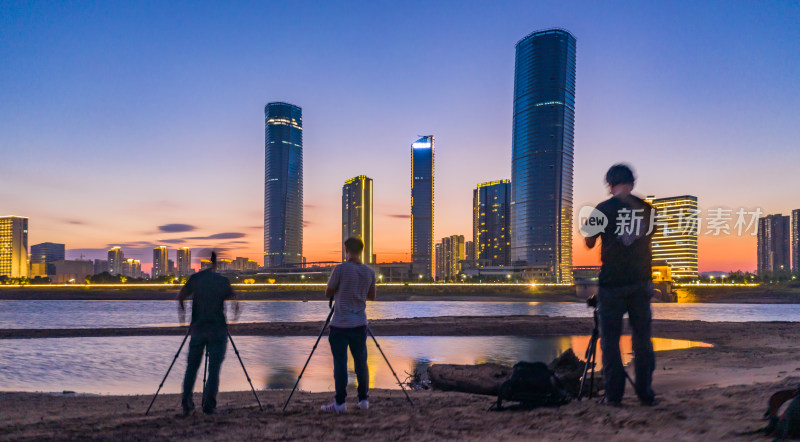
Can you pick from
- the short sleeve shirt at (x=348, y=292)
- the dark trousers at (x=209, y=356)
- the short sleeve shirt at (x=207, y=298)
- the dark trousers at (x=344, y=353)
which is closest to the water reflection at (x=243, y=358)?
the dark trousers at (x=209, y=356)

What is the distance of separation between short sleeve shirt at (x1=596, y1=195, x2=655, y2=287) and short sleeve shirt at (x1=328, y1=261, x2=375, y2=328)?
270 centimetres

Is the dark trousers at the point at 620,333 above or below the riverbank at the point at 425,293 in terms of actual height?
above

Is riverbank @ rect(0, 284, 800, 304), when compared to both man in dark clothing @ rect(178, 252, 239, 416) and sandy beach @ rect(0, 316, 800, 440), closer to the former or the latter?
sandy beach @ rect(0, 316, 800, 440)

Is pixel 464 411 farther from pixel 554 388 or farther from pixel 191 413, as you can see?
pixel 191 413

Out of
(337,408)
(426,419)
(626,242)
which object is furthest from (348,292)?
(626,242)

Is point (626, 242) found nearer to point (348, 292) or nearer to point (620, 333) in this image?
point (620, 333)

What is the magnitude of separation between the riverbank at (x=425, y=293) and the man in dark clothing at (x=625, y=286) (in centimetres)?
11038

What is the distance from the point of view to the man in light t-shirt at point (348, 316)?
6168mm

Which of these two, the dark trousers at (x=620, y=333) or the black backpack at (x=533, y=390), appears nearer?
the dark trousers at (x=620, y=333)

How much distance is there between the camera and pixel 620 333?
5211mm

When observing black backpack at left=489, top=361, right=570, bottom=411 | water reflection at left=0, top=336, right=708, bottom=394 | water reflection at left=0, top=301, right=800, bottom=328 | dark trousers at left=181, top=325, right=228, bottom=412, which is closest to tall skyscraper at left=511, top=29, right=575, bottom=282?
water reflection at left=0, top=301, right=800, bottom=328

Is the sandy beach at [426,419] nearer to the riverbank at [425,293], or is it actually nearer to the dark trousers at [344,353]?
the dark trousers at [344,353]

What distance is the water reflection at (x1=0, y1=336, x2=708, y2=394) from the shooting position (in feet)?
38.1

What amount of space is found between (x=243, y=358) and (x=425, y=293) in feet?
393
